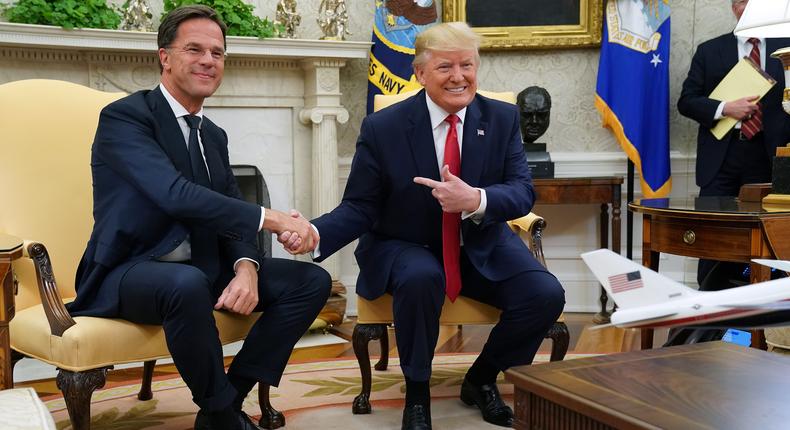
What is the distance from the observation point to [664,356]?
192 centimetres

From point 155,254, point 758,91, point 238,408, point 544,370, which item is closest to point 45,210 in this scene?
point 155,254

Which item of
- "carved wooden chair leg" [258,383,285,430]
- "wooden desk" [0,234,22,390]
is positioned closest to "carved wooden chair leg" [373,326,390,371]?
"carved wooden chair leg" [258,383,285,430]

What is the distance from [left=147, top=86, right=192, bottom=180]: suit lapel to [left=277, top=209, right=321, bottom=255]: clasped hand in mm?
352

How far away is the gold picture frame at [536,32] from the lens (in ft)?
16.1

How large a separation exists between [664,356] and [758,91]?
2625mm

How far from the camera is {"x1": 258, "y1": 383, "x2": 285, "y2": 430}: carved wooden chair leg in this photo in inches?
108

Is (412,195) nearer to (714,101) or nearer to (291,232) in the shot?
(291,232)

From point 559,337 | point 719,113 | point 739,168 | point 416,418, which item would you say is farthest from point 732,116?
point 416,418

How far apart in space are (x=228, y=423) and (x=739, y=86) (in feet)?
10.2

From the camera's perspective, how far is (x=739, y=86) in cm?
419

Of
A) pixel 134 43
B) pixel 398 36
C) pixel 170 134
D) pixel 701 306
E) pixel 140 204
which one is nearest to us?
pixel 701 306

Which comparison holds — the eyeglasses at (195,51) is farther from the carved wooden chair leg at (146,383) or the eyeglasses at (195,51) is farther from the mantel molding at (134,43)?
the mantel molding at (134,43)

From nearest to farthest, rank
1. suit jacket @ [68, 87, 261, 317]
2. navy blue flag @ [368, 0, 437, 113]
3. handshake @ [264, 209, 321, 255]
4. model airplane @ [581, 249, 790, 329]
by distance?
model airplane @ [581, 249, 790, 329] < suit jacket @ [68, 87, 261, 317] < handshake @ [264, 209, 321, 255] < navy blue flag @ [368, 0, 437, 113]

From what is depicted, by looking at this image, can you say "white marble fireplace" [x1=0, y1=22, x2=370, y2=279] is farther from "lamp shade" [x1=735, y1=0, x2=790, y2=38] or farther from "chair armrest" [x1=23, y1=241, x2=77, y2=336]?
"lamp shade" [x1=735, y1=0, x2=790, y2=38]
